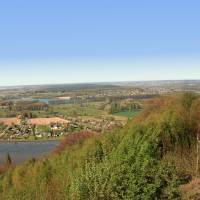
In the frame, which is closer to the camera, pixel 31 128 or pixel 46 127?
pixel 46 127

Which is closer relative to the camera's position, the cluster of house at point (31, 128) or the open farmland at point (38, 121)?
the cluster of house at point (31, 128)

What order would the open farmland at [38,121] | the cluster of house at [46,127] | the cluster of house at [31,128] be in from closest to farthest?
the cluster of house at [46,127]
the cluster of house at [31,128]
the open farmland at [38,121]

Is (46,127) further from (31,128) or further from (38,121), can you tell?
(38,121)

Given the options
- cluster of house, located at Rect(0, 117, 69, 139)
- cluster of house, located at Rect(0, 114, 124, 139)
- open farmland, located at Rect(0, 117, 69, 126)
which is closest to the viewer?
cluster of house, located at Rect(0, 114, 124, 139)

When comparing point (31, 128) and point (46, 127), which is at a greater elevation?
point (46, 127)

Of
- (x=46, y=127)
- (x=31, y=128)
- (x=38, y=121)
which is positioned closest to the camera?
(x=46, y=127)

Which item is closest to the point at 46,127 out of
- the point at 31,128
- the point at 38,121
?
the point at 31,128

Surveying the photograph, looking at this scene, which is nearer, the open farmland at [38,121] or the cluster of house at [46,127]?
the cluster of house at [46,127]

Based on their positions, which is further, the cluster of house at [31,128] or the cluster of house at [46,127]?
the cluster of house at [31,128]

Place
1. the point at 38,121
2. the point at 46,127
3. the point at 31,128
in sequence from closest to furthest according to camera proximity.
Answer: the point at 46,127, the point at 31,128, the point at 38,121

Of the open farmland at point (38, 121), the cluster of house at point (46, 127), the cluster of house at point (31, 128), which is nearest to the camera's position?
the cluster of house at point (46, 127)

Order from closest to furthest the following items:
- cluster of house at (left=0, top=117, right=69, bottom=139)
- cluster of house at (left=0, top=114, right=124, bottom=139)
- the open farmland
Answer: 1. cluster of house at (left=0, top=114, right=124, bottom=139)
2. cluster of house at (left=0, top=117, right=69, bottom=139)
3. the open farmland

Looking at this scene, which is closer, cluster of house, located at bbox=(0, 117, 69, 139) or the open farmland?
cluster of house, located at bbox=(0, 117, 69, 139)
